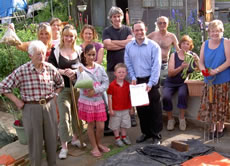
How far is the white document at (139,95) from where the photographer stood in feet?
14.1

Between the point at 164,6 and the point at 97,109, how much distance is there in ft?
25.7

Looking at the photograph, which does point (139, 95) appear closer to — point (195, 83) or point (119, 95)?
→ point (119, 95)

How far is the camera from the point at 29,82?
3.66 metres

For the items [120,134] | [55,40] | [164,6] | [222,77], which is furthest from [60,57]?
[164,6]

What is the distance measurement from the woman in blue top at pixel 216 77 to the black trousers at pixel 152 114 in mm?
682

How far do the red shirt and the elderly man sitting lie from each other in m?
0.92

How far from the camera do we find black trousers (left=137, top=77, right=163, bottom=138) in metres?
4.51

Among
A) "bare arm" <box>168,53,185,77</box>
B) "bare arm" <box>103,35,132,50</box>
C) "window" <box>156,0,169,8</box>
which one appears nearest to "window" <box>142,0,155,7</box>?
"window" <box>156,0,169,8</box>

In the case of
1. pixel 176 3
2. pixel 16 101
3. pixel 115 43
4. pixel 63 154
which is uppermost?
pixel 176 3

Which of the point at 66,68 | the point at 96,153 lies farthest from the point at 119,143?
the point at 66,68

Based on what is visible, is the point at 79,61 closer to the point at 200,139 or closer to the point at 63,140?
the point at 63,140

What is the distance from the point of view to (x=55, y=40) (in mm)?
5062

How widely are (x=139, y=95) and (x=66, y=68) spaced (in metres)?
1.07

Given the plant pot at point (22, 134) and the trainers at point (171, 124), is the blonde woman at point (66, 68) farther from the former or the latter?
the trainers at point (171, 124)
